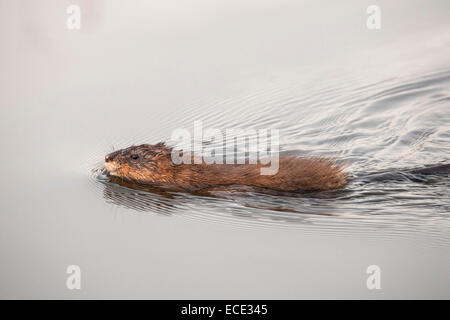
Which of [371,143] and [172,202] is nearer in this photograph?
[172,202]

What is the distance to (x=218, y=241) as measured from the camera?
20.9ft

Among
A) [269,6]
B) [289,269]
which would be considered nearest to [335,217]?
[289,269]

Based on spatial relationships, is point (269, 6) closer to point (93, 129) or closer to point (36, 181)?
point (93, 129)

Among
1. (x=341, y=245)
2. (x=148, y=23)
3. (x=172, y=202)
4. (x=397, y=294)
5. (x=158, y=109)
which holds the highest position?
(x=148, y=23)

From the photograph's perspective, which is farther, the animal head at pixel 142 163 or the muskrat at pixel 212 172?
the animal head at pixel 142 163

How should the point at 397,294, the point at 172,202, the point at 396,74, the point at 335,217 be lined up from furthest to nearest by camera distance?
the point at 396,74
the point at 172,202
the point at 335,217
the point at 397,294

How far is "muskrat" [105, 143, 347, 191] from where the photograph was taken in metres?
7.37

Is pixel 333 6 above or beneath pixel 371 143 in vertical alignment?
above

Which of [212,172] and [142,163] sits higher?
[142,163]

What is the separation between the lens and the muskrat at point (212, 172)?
7.37m

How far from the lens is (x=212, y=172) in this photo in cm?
760

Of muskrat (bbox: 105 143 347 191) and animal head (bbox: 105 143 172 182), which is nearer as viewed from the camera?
muskrat (bbox: 105 143 347 191)

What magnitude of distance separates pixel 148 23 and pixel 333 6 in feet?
10.2

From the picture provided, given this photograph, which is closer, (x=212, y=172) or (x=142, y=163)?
(x=212, y=172)
